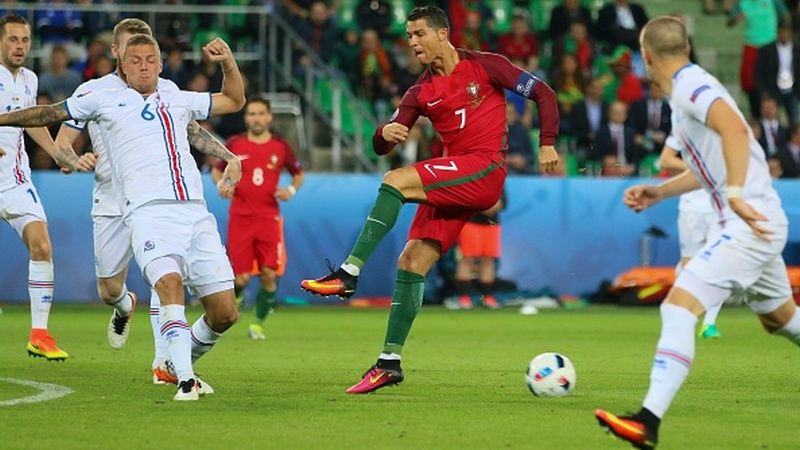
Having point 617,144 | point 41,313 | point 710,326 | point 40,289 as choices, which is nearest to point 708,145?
point 41,313

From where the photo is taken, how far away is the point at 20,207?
12.4m

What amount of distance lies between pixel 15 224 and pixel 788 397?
20.6 feet

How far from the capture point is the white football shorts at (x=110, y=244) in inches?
440

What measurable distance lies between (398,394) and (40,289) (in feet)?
12.2

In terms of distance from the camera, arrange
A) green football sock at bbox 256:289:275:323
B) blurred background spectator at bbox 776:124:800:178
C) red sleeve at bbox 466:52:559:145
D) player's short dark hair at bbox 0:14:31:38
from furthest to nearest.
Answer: blurred background spectator at bbox 776:124:800:178
green football sock at bbox 256:289:275:323
player's short dark hair at bbox 0:14:31:38
red sleeve at bbox 466:52:559:145

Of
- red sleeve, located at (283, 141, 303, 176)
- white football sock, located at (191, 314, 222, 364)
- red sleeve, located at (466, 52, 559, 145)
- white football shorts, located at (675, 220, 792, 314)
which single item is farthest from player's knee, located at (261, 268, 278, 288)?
white football shorts, located at (675, 220, 792, 314)

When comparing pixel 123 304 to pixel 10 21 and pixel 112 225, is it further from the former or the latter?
pixel 10 21

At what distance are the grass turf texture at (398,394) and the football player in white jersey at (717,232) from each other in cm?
50

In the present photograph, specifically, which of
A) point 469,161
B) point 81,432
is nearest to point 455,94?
point 469,161

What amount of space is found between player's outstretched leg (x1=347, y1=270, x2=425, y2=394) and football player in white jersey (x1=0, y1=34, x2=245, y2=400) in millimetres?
1123

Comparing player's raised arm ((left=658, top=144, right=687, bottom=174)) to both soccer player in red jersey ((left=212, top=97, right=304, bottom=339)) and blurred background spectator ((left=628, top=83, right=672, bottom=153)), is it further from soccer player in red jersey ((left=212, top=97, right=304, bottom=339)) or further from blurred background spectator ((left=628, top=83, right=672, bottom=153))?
blurred background spectator ((left=628, top=83, right=672, bottom=153))

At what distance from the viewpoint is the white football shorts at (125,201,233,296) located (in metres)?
9.33

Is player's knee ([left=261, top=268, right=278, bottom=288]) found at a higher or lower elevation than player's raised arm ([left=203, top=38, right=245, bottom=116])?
lower

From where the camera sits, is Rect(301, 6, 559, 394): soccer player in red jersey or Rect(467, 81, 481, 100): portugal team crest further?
Rect(467, 81, 481, 100): portugal team crest
